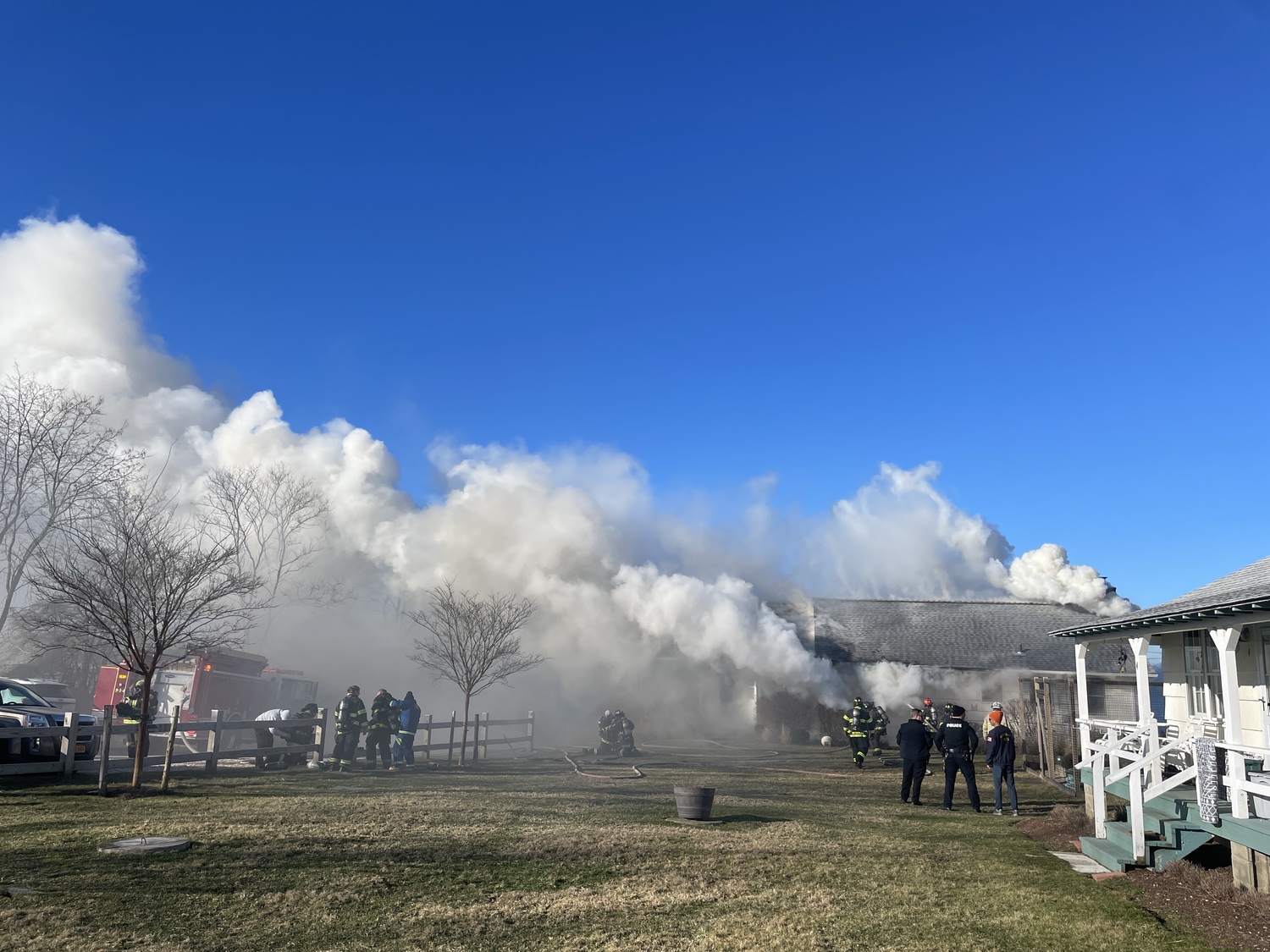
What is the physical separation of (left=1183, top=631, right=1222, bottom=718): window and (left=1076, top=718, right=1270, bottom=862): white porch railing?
109cm

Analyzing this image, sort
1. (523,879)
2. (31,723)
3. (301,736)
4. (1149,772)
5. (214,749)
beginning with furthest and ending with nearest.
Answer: (301,736)
(31,723)
(214,749)
(1149,772)
(523,879)

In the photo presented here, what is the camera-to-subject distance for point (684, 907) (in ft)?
24.1

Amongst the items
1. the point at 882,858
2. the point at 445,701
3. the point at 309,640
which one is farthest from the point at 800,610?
the point at 882,858

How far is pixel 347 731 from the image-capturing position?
1725 centimetres

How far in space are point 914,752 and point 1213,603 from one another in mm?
6584

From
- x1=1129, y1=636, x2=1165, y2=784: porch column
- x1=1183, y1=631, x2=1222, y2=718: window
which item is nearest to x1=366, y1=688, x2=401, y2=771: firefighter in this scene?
x1=1129, y1=636, x2=1165, y2=784: porch column

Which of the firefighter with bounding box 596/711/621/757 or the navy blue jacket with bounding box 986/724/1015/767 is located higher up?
the navy blue jacket with bounding box 986/724/1015/767

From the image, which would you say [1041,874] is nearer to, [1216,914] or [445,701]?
[1216,914]

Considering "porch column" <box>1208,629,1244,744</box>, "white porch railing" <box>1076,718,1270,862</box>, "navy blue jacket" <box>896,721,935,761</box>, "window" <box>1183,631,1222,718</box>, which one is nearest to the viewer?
"white porch railing" <box>1076,718,1270,862</box>

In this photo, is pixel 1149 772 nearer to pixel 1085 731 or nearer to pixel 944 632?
pixel 1085 731

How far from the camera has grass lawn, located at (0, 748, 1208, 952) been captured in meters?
6.38

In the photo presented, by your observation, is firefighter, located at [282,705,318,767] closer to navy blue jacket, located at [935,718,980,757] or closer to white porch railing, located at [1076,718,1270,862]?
navy blue jacket, located at [935,718,980,757]

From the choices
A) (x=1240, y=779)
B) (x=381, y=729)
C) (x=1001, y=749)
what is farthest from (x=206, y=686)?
(x=1240, y=779)

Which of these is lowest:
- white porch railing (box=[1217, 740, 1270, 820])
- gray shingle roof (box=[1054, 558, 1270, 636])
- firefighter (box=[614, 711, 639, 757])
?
firefighter (box=[614, 711, 639, 757])
